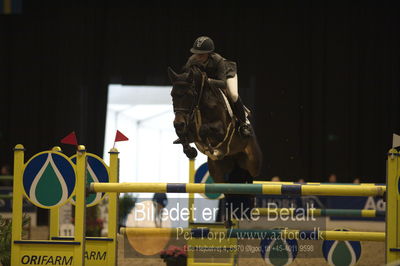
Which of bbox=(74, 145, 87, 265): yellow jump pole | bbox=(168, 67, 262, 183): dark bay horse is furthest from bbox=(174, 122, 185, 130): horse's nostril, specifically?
bbox=(74, 145, 87, 265): yellow jump pole

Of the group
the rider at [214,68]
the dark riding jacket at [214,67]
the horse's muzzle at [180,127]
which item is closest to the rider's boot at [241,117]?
the rider at [214,68]

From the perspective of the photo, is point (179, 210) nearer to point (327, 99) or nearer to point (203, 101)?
point (203, 101)

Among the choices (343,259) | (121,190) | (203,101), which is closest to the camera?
(121,190)

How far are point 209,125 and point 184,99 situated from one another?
284 mm

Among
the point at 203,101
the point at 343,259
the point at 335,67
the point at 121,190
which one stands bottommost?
the point at 343,259

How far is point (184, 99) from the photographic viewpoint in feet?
13.5

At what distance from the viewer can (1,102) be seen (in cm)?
1213

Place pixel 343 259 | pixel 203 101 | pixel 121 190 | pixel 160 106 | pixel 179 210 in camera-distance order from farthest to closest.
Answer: pixel 160 106 → pixel 179 210 → pixel 343 259 → pixel 203 101 → pixel 121 190

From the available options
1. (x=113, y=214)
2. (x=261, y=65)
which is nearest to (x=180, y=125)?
(x=113, y=214)

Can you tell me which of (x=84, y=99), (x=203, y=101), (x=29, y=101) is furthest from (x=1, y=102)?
(x=203, y=101)

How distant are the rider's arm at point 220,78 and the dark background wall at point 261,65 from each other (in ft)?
24.5

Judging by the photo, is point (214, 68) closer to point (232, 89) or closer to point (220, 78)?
point (220, 78)

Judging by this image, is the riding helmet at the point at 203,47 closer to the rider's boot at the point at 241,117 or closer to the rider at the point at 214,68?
the rider at the point at 214,68

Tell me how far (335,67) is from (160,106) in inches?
128
